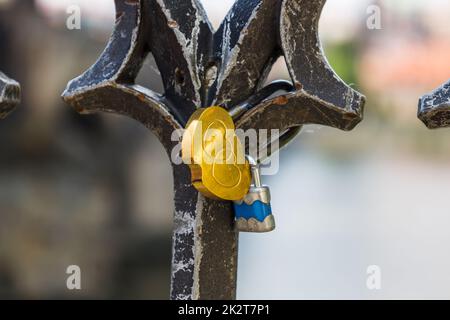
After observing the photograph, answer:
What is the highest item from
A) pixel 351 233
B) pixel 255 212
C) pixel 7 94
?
pixel 351 233

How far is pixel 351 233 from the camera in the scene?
21.7 feet

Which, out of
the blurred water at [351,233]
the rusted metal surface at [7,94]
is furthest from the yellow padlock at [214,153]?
the blurred water at [351,233]

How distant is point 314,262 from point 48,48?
309 cm

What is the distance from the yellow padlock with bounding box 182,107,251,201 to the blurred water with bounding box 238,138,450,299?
119 inches

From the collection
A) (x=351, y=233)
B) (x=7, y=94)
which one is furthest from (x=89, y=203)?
(x=351, y=233)

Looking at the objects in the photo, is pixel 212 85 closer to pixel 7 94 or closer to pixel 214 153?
pixel 214 153

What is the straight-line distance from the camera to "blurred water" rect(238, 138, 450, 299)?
4562 mm

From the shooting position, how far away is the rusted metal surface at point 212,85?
737 millimetres

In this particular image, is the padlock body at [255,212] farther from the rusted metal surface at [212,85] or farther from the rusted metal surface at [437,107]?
the rusted metal surface at [437,107]

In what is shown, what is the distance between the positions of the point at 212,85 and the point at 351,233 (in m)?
5.99

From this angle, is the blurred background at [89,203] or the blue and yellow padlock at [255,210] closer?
the blue and yellow padlock at [255,210]

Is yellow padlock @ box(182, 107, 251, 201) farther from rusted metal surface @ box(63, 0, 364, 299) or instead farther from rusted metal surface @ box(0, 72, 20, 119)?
rusted metal surface @ box(0, 72, 20, 119)

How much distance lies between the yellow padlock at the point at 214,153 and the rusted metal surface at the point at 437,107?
18 cm

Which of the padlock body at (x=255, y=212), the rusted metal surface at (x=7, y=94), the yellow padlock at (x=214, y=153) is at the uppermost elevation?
the rusted metal surface at (x=7, y=94)
